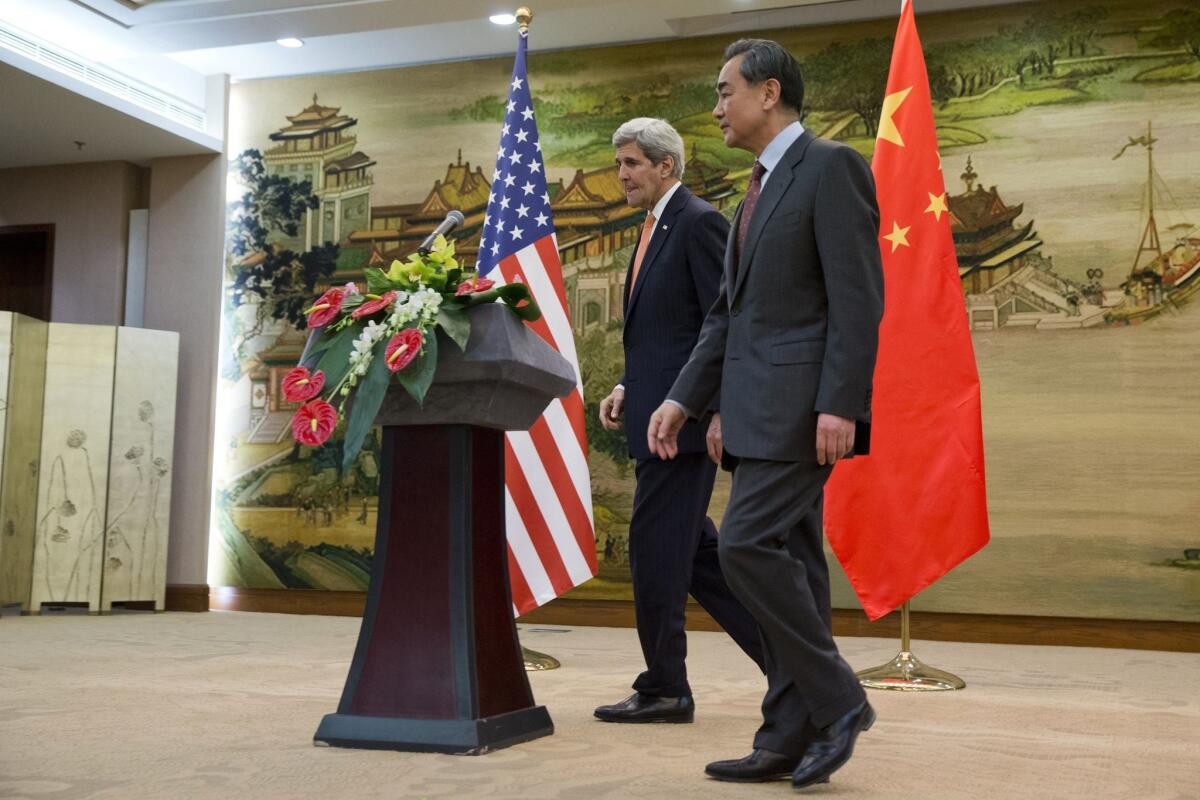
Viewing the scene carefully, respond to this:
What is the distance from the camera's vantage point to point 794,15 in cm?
669

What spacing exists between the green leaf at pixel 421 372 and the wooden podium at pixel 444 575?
74 millimetres

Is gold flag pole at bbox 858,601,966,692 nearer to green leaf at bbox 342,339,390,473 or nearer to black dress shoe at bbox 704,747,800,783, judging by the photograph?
black dress shoe at bbox 704,747,800,783

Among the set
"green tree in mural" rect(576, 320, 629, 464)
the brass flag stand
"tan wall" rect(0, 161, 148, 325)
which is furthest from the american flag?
"tan wall" rect(0, 161, 148, 325)

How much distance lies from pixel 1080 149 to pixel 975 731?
13.2ft

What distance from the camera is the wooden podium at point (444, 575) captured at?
2.70 meters

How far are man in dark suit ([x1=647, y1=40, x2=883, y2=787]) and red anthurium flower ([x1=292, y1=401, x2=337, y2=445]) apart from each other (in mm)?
697

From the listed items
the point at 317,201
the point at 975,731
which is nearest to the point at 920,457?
the point at 975,731

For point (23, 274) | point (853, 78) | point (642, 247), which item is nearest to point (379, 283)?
point (642, 247)

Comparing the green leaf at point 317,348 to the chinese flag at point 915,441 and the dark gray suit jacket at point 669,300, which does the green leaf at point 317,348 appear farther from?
the chinese flag at point 915,441

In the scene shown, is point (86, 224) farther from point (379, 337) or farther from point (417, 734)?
point (417, 734)

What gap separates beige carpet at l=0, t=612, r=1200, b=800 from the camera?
7.81ft

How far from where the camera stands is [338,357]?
8.98 ft

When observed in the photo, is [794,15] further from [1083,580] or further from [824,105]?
[1083,580]

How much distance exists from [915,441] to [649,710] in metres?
1.66
